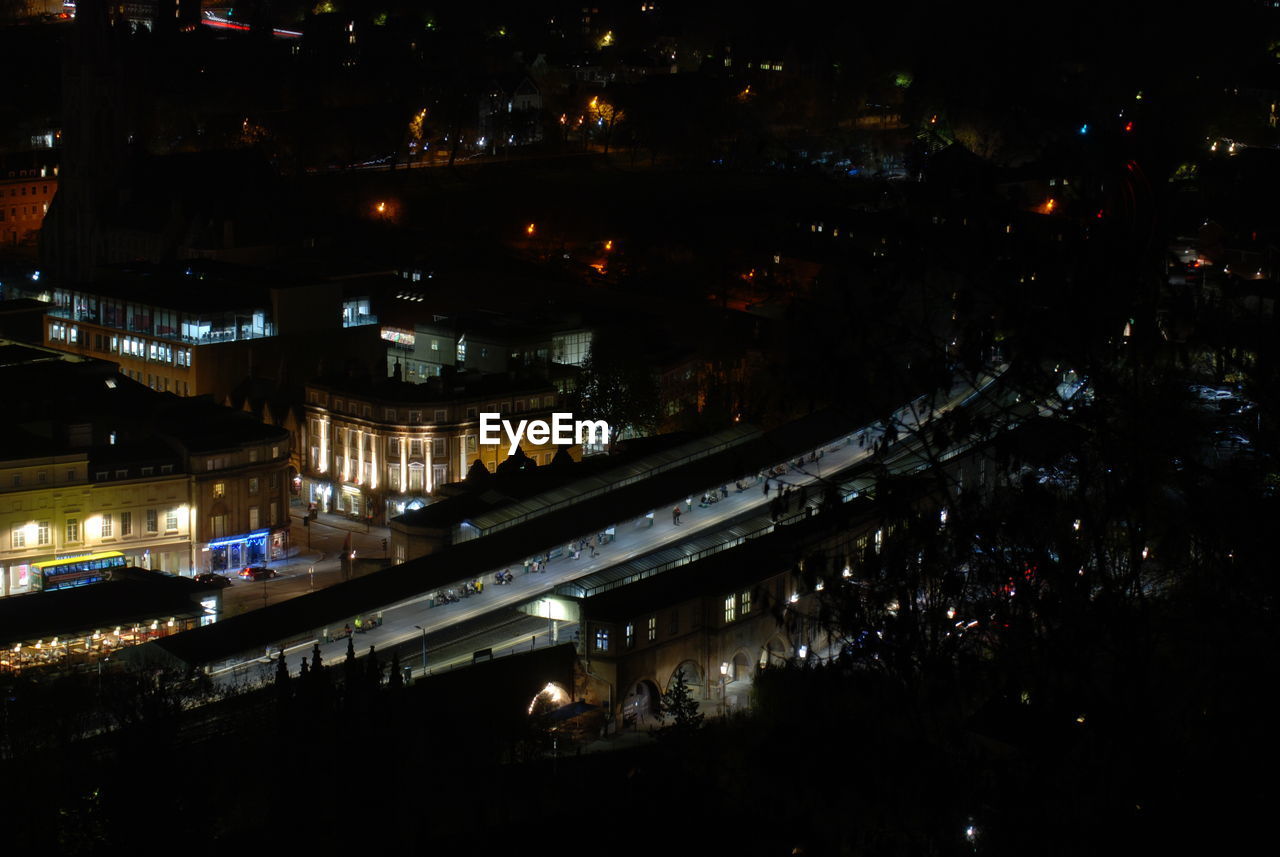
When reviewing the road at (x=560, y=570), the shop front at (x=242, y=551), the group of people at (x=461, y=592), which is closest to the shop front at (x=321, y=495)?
the shop front at (x=242, y=551)

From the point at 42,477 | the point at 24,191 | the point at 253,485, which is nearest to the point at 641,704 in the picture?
the point at 253,485

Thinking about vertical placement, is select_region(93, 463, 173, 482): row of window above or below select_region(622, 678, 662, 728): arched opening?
above

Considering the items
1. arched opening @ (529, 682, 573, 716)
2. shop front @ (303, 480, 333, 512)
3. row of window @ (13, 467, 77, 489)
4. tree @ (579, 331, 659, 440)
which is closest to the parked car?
row of window @ (13, 467, 77, 489)

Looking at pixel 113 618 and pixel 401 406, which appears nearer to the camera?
pixel 113 618

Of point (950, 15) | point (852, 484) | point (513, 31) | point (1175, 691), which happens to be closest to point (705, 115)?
point (950, 15)

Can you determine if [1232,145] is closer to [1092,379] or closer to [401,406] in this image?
[401,406]

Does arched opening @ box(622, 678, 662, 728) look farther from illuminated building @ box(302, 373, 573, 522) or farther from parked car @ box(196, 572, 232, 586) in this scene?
illuminated building @ box(302, 373, 573, 522)
